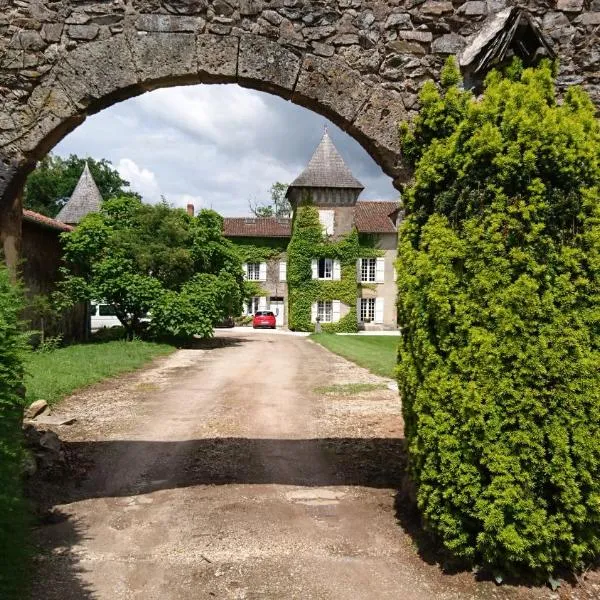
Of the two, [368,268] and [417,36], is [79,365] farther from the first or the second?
[368,268]

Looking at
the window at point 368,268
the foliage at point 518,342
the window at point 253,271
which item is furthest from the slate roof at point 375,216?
the foliage at point 518,342

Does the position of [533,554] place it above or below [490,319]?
below

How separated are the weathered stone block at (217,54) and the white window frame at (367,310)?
30.7m

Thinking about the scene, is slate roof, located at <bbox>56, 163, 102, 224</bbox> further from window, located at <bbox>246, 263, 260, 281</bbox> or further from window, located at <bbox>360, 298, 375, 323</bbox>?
window, located at <bbox>360, 298, 375, 323</bbox>

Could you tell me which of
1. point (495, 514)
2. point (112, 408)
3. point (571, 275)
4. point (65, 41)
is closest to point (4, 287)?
point (65, 41)

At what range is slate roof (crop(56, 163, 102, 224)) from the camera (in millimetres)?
30688

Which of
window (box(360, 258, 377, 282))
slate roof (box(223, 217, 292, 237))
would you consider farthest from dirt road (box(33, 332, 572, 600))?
slate roof (box(223, 217, 292, 237))

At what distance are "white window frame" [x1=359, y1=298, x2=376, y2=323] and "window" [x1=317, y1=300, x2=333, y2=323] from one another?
3108 millimetres

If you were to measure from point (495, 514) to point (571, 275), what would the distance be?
1.64 meters

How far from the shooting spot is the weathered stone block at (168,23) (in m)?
4.08

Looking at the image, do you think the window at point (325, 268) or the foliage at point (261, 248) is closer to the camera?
the window at point (325, 268)

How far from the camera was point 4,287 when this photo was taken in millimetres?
3441

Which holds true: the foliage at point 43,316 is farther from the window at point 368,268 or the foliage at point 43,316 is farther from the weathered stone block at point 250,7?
the window at point 368,268

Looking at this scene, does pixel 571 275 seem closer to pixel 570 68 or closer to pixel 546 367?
pixel 546 367
